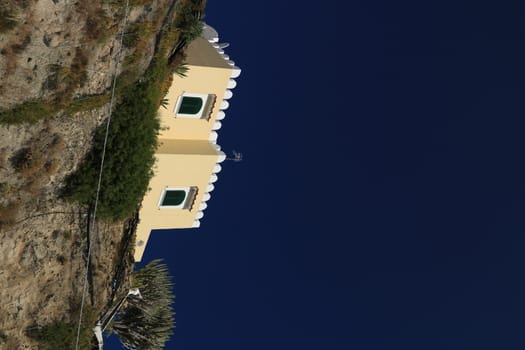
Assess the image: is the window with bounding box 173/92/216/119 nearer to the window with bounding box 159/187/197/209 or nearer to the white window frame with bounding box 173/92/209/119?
the white window frame with bounding box 173/92/209/119

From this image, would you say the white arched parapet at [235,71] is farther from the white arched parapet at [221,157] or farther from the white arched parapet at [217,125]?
the white arched parapet at [221,157]

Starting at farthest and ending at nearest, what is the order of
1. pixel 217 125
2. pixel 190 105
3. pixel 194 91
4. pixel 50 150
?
1. pixel 217 125
2. pixel 190 105
3. pixel 194 91
4. pixel 50 150

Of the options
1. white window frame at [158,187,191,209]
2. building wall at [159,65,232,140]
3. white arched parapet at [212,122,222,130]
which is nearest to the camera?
building wall at [159,65,232,140]

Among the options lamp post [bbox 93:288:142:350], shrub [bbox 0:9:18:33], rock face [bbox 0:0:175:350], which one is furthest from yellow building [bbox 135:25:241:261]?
shrub [bbox 0:9:18:33]

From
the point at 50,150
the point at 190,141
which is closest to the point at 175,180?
the point at 190,141

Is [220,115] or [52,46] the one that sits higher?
[52,46]

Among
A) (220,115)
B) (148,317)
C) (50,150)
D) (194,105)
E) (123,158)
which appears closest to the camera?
(50,150)

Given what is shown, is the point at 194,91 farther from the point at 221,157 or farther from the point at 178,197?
the point at 178,197

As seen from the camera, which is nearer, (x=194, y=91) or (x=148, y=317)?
(x=148, y=317)
